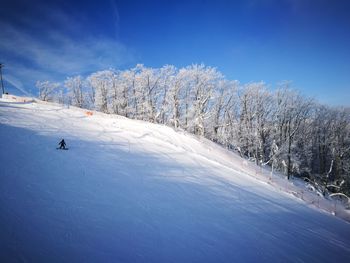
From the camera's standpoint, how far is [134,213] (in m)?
7.87

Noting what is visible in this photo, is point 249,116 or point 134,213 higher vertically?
point 249,116

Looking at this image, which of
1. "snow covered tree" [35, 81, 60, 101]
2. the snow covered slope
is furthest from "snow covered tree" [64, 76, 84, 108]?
the snow covered slope

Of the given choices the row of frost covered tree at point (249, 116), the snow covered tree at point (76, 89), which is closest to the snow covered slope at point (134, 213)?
the row of frost covered tree at point (249, 116)

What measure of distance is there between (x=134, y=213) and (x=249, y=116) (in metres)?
36.7

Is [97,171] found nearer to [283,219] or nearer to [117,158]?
[117,158]

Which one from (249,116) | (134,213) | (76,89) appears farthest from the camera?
(76,89)

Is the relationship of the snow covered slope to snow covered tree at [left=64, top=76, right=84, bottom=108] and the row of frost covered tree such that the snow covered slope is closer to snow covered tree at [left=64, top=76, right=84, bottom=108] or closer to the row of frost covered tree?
the row of frost covered tree

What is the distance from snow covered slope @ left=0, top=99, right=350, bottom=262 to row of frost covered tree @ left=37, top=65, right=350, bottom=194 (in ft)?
73.3

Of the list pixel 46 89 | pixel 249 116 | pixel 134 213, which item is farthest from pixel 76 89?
pixel 134 213

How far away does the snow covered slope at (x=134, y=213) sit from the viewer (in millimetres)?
5793

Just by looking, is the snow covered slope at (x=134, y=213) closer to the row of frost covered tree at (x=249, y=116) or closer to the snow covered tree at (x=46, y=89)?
the row of frost covered tree at (x=249, y=116)

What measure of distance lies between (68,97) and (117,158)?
193 feet

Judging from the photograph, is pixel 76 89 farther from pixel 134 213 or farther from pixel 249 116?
pixel 134 213

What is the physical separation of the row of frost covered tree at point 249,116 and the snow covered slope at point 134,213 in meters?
22.4
